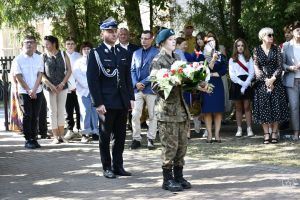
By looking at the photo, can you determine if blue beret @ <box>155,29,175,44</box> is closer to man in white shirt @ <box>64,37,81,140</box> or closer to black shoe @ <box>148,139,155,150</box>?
black shoe @ <box>148,139,155,150</box>

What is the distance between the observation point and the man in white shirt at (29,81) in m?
10.5

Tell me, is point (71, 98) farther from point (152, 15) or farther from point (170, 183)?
point (170, 183)

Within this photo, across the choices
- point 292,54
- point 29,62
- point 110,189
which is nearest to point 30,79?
point 29,62

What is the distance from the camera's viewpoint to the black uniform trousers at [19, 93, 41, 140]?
416 inches

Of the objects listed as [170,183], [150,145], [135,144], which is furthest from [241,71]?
[170,183]

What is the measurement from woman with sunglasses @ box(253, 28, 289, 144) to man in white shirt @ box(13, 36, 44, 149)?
4182 millimetres

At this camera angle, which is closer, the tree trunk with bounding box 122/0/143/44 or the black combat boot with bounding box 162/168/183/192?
the black combat boot with bounding box 162/168/183/192

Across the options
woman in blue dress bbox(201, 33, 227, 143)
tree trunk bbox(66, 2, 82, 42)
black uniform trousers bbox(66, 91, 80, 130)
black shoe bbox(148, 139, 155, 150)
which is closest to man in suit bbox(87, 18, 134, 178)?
black shoe bbox(148, 139, 155, 150)

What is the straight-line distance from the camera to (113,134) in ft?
26.4

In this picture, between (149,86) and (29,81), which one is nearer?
(149,86)

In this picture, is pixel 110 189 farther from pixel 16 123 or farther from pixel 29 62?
pixel 16 123

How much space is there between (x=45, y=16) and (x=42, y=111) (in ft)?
7.27

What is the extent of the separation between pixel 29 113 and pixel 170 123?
14.6ft

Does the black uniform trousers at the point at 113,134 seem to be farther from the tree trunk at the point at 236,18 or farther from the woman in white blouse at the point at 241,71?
the tree trunk at the point at 236,18
